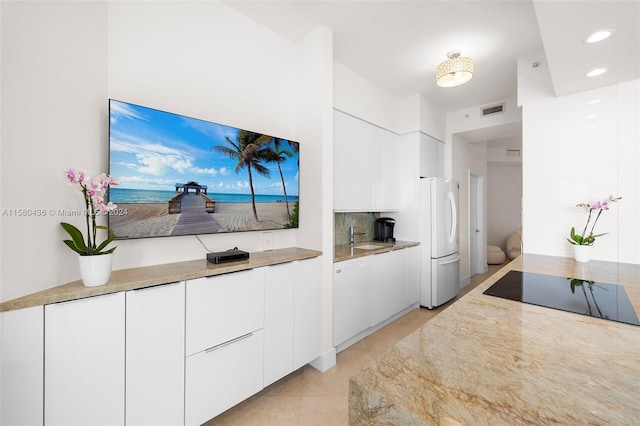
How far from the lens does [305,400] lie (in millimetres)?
1856

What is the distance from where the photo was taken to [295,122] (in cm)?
250

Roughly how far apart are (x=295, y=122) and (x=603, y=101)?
8.42 ft

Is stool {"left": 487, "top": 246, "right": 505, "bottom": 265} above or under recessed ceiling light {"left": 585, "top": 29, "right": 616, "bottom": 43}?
under

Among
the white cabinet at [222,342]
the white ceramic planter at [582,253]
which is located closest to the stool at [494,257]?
the white ceramic planter at [582,253]

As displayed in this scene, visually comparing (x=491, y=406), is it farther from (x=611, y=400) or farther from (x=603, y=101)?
(x=603, y=101)

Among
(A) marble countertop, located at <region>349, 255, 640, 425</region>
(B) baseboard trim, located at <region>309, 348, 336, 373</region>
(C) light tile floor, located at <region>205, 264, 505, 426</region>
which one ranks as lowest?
(C) light tile floor, located at <region>205, 264, 505, 426</region>

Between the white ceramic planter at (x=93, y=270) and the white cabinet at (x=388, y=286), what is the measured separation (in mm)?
2226

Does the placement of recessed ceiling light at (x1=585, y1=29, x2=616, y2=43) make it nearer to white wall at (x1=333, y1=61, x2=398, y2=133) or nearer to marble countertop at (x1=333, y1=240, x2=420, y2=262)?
white wall at (x1=333, y1=61, x2=398, y2=133)

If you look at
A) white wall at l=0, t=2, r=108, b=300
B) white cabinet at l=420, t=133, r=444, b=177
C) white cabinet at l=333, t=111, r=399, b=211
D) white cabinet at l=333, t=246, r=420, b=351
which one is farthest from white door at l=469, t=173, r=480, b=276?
white wall at l=0, t=2, r=108, b=300

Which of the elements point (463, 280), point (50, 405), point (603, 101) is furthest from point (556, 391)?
point (463, 280)

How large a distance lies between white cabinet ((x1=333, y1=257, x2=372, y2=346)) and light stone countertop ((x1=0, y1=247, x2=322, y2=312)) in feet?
1.60

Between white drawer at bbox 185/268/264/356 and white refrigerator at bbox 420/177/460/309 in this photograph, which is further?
white refrigerator at bbox 420/177/460/309

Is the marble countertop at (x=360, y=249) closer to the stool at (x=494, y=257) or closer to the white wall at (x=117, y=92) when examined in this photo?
the white wall at (x=117, y=92)

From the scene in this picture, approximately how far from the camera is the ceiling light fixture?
234 centimetres
